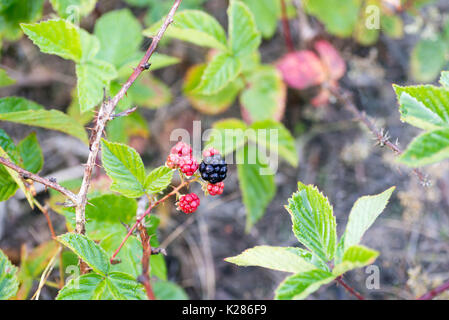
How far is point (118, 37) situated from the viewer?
2.06 meters

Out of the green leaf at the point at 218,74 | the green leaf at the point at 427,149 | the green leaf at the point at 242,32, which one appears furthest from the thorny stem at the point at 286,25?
the green leaf at the point at 427,149

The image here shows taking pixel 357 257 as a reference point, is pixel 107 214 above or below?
above

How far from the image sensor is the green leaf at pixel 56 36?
146cm

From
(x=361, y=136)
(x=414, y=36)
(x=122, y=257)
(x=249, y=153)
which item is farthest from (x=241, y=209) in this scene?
(x=414, y=36)

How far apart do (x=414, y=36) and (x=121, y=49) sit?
1973mm

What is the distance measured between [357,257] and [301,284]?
17 cm

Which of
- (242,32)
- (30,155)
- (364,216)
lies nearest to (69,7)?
(30,155)

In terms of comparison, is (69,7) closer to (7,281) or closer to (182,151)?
(182,151)

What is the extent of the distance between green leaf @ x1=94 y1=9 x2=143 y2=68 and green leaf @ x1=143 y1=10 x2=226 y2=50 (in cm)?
31

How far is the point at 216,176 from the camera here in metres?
1.28

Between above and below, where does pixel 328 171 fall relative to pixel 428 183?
above

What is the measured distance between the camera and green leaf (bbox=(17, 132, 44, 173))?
5.32 feet

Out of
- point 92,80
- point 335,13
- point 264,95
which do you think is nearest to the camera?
point 92,80

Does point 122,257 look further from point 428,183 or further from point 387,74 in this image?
point 387,74
